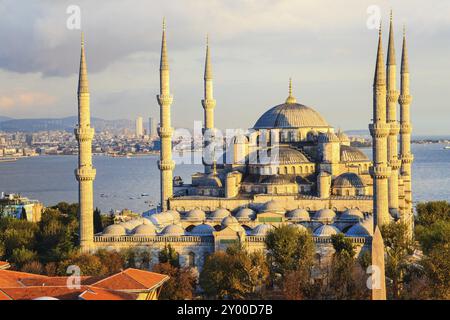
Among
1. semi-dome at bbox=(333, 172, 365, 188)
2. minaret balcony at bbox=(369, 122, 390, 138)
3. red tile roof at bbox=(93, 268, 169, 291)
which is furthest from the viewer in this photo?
semi-dome at bbox=(333, 172, 365, 188)

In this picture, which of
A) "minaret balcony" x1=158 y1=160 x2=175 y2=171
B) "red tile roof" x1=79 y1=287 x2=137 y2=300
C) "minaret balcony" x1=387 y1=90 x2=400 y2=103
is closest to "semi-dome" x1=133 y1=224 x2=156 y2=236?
"minaret balcony" x1=158 y1=160 x2=175 y2=171

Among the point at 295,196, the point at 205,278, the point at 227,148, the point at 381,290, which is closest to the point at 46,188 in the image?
the point at 227,148

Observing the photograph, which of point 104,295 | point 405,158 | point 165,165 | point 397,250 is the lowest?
point 104,295

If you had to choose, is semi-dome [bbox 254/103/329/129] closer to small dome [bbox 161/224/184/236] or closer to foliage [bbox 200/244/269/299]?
small dome [bbox 161/224/184/236]

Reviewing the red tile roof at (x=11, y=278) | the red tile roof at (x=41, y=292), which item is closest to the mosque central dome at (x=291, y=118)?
the red tile roof at (x=11, y=278)


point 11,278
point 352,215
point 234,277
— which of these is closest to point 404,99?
point 352,215

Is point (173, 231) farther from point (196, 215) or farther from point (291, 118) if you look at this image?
point (291, 118)

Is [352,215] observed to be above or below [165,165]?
below
